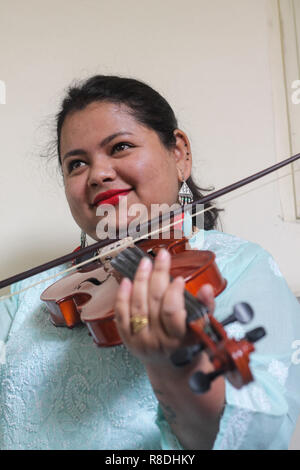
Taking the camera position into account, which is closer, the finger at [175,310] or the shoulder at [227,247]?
the finger at [175,310]

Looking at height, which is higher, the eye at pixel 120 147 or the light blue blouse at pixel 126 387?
the eye at pixel 120 147

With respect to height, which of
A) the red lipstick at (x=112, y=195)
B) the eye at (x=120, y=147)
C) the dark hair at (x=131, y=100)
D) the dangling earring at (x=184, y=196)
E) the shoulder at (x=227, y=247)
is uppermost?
the dark hair at (x=131, y=100)

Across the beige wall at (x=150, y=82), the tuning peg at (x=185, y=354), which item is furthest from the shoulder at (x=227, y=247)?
the beige wall at (x=150, y=82)

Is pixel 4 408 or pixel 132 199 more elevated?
pixel 132 199

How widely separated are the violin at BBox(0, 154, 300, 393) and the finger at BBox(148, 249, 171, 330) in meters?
0.03

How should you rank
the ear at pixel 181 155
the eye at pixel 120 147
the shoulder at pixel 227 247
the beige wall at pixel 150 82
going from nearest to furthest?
the shoulder at pixel 227 247
the eye at pixel 120 147
the ear at pixel 181 155
the beige wall at pixel 150 82

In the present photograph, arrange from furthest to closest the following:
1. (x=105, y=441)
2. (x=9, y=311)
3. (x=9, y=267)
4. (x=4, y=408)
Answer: (x=9, y=267)
(x=9, y=311)
(x=4, y=408)
(x=105, y=441)

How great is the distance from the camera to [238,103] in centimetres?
132

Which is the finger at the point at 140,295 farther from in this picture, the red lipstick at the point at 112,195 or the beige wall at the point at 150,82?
the beige wall at the point at 150,82

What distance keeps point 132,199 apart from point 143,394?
345 mm

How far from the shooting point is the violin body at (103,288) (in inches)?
21.0

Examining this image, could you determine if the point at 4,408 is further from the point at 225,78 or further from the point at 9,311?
the point at 225,78

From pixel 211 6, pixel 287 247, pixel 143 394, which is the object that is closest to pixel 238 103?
pixel 211 6

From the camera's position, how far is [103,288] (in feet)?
2.19
